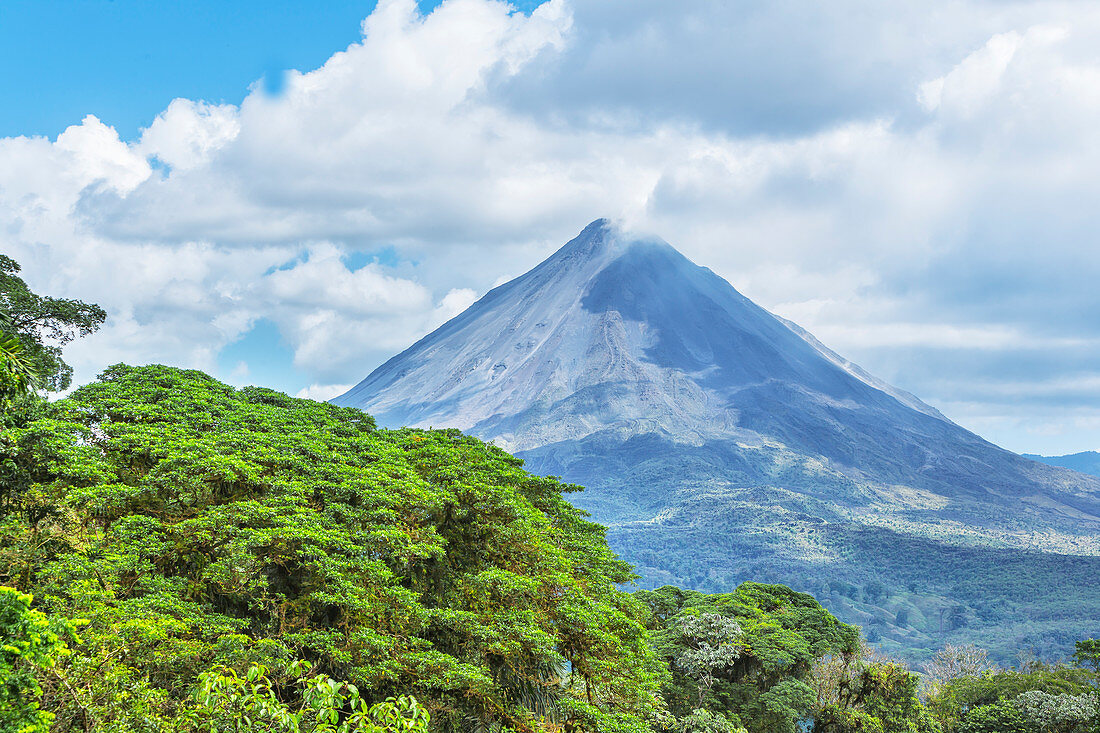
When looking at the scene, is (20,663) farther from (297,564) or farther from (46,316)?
(46,316)

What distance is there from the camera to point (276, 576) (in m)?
12.3

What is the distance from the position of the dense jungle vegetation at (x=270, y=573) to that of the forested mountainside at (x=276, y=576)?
0.14 feet

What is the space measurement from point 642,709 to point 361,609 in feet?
20.8

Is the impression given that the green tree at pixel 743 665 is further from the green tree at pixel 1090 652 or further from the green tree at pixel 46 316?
the green tree at pixel 46 316

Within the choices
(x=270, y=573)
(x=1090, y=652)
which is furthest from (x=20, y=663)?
(x=1090, y=652)

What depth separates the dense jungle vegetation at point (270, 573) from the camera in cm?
773

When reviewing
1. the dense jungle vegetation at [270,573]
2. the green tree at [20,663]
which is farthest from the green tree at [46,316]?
the green tree at [20,663]

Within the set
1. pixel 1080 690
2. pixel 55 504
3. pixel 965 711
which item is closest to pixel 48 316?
pixel 55 504

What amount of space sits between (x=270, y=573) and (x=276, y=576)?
20 cm

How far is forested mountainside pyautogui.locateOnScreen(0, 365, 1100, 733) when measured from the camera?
26.1 ft

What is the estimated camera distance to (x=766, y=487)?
191875mm

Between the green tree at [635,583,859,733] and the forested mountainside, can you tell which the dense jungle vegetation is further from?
the green tree at [635,583,859,733]

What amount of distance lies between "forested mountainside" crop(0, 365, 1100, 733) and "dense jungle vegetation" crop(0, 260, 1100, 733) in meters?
0.04

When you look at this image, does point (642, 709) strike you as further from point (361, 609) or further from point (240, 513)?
point (240, 513)
